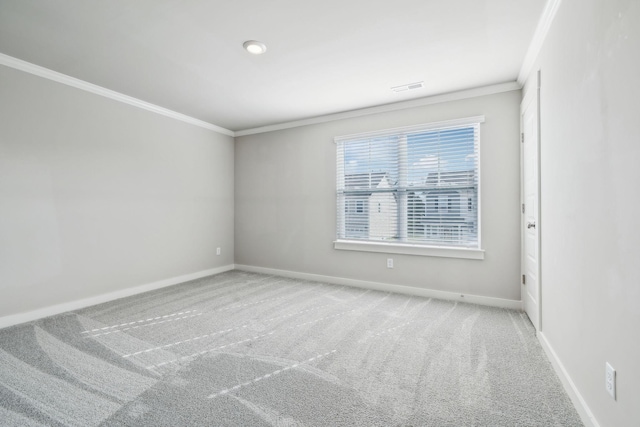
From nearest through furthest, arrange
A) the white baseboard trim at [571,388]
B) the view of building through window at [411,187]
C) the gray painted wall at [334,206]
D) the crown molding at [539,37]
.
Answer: the white baseboard trim at [571,388] < the crown molding at [539,37] < the gray painted wall at [334,206] < the view of building through window at [411,187]

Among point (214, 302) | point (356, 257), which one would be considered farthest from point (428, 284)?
point (214, 302)

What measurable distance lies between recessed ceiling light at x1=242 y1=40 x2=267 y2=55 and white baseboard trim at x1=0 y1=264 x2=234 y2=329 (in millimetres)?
3131

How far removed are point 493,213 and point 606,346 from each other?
2174 mm

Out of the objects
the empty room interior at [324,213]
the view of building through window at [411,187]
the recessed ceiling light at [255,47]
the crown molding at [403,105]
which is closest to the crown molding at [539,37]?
the empty room interior at [324,213]

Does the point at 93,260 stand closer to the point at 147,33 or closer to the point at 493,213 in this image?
the point at 147,33

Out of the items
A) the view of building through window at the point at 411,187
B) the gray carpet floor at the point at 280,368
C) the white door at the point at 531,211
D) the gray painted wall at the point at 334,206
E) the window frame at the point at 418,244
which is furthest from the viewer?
the view of building through window at the point at 411,187

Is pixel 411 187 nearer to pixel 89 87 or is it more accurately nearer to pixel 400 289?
pixel 400 289

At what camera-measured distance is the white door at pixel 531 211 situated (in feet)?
7.79

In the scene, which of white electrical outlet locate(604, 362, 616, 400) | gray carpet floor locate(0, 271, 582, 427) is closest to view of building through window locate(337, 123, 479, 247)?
gray carpet floor locate(0, 271, 582, 427)

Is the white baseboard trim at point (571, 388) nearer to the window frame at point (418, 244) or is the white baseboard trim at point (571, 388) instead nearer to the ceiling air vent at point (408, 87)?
the window frame at point (418, 244)

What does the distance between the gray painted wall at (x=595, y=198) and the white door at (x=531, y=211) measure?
323mm

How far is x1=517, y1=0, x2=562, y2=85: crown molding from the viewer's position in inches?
77.7

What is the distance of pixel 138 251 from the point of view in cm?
375

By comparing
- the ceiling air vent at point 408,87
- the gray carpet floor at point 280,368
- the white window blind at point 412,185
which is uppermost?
the ceiling air vent at point 408,87
